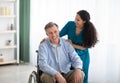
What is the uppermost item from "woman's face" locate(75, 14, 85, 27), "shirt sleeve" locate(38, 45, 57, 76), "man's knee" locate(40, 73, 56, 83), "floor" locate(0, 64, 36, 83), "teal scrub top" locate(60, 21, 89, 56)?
"woman's face" locate(75, 14, 85, 27)

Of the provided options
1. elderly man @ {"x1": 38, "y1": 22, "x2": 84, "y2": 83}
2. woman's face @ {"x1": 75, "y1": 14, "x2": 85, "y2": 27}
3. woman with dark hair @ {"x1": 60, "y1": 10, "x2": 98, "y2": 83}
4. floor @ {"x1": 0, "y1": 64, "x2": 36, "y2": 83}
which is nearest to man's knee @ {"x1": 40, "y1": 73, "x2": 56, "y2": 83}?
elderly man @ {"x1": 38, "y1": 22, "x2": 84, "y2": 83}

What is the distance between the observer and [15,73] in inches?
170

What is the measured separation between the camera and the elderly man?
2.37 metres

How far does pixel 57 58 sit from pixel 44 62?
16 centimetres

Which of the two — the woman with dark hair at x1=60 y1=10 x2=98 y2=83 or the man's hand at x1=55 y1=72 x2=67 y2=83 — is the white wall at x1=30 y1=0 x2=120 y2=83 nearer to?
the woman with dark hair at x1=60 y1=10 x2=98 y2=83

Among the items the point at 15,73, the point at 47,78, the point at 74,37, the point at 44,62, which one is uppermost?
the point at 74,37

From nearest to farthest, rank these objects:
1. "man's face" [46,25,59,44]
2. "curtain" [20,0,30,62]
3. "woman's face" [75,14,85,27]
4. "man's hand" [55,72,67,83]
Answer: "man's hand" [55,72,67,83] → "man's face" [46,25,59,44] → "woman's face" [75,14,85,27] → "curtain" [20,0,30,62]

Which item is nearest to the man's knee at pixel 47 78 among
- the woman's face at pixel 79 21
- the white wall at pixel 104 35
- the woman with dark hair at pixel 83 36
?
the woman with dark hair at pixel 83 36

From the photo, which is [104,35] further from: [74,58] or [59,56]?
[59,56]

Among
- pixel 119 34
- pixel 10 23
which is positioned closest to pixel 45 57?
pixel 119 34

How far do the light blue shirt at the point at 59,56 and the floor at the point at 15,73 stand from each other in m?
1.54

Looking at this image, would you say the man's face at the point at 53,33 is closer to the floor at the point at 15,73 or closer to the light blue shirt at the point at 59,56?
the light blue shirt at the point at 59,56

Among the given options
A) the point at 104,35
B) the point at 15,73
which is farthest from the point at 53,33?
the point at 15,73

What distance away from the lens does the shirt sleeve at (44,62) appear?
2.33 m
